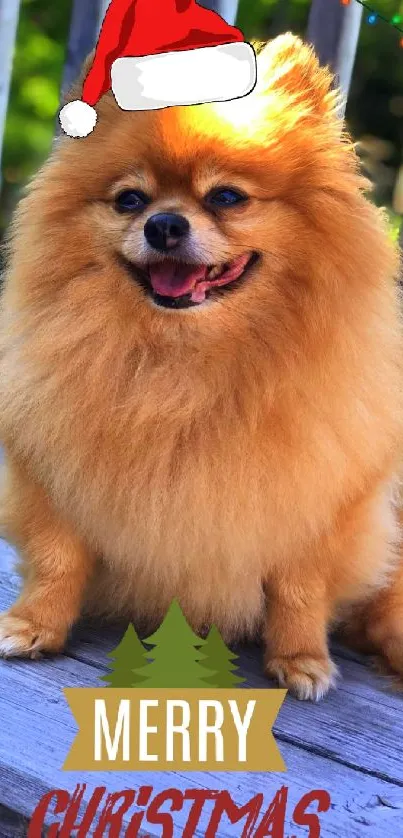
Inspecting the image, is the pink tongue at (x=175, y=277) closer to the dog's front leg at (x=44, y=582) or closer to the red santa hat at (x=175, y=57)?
the red santa hat at (x=175, y=57)

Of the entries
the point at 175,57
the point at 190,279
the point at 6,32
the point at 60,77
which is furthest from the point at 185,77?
the point at 60,77

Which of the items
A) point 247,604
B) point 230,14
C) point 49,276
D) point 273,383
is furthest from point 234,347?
point 230,14

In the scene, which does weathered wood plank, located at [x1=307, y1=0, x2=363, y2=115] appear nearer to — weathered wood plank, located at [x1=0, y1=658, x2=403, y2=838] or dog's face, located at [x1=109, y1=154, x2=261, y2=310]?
dog's face, located at [x1=109, y1=154, x2=261, y2=310]

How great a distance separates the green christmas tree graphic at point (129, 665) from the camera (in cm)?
133

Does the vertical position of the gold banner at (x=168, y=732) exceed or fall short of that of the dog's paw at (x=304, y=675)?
it exceeds it

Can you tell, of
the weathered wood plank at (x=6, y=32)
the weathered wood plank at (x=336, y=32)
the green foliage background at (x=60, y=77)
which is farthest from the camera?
the green foliage background at (x=60, y=77)

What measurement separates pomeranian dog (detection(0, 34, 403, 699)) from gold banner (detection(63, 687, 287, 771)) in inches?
12.0

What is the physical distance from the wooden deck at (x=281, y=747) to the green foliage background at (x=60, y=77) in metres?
1.65

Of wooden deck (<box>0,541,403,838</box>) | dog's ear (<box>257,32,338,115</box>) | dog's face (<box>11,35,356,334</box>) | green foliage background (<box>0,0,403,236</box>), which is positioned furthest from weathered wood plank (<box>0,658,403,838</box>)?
green foliage background (<box>0,0,403,236</box>)

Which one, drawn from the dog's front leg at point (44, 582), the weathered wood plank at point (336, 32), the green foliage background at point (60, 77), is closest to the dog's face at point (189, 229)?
the dog's front leg at point (44, 582)

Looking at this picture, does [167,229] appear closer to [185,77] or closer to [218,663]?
[185,77]

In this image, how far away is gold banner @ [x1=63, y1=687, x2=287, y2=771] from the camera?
1255 mm

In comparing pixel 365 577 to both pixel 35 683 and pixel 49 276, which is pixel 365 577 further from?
pixel 49 276

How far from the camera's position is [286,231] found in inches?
58.5
